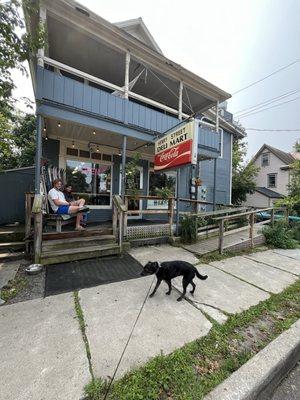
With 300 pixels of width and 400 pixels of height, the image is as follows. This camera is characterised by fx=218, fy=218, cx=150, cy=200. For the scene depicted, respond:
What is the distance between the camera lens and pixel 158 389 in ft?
5.95

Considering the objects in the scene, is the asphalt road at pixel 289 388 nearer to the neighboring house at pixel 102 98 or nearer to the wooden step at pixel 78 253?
the wooden step at pixel 78 253

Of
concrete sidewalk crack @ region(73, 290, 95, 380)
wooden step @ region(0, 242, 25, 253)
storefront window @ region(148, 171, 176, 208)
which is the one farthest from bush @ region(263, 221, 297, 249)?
wooden step @ region(0, 242, 25, 253)

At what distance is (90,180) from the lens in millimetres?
8148

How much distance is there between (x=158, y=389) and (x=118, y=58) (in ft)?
26.5

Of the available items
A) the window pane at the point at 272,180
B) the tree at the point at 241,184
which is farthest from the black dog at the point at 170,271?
the window pane at the point at 272,180

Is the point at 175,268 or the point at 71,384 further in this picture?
the point at 175,268

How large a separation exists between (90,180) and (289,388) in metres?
7.47

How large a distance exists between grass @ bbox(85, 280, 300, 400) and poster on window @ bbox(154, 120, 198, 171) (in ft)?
12.4

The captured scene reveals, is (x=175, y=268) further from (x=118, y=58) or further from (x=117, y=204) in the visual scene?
(x=118, y=58)

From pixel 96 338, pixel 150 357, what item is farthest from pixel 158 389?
pixel 96 338

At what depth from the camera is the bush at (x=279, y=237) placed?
7285 millimetres

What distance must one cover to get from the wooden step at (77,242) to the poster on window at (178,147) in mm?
2724

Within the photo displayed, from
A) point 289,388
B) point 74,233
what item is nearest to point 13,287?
point 74,233

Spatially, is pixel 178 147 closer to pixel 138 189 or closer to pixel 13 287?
pixel 138 189
